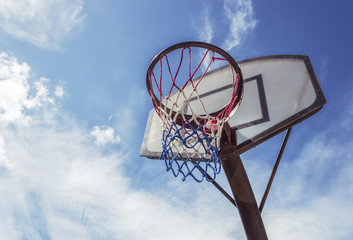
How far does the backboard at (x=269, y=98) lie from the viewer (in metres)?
2.55

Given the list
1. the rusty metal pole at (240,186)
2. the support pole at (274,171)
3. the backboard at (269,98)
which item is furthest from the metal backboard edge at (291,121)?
the support pole at (274,171)

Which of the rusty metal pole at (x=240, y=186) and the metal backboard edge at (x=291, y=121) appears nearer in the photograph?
the metal backboard edge at (x=291, y=121)

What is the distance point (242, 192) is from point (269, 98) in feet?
3.51

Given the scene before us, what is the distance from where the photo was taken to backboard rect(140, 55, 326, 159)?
100 inches

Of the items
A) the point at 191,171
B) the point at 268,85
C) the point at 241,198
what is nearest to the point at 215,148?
the point at 191,171

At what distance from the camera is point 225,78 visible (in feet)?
10.4

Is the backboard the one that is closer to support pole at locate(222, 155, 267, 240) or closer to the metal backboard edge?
the metal backboard edge

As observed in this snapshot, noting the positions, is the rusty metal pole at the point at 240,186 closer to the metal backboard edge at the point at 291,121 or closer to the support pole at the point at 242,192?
the support pole at the point at 242,192

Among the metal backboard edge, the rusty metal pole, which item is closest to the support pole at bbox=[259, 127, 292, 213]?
the rusty metal pole

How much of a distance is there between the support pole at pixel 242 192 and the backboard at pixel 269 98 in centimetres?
18

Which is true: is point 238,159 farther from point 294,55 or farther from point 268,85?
point 294,55

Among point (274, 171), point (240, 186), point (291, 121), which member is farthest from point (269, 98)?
point (240, 186)

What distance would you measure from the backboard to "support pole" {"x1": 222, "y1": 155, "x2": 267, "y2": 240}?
0.18 metres

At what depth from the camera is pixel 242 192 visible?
2641 mm
